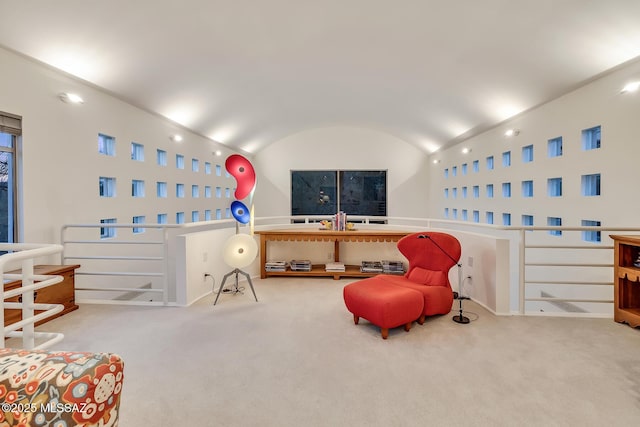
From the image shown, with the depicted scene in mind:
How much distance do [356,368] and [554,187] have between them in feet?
14.4

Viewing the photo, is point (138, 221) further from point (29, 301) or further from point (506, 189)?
point (506, 189)

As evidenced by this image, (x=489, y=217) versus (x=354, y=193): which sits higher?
(x=354, y=193)

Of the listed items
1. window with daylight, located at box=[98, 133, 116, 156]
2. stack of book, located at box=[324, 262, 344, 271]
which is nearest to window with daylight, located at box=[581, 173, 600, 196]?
stack of book, located at box=[324, 262, 344, 271]

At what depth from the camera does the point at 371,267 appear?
5102 mm

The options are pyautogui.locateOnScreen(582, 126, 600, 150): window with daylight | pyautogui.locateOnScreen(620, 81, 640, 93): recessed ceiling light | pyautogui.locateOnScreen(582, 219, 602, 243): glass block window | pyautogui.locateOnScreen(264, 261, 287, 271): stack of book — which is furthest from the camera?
pyautogui.locateOnScreen(264, 261, 287, 271): stack of book

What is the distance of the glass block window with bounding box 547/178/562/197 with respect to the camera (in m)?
4.80

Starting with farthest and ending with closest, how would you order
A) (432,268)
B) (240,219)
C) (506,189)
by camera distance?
(506,189)
(240,219)
(432,268)

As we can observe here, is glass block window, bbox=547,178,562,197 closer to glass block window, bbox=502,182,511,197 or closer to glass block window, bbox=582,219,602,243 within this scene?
glass block window, bbox=582,219,602,243

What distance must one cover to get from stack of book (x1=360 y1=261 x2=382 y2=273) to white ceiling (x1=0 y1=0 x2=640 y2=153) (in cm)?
308

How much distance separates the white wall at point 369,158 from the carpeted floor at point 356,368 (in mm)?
6615

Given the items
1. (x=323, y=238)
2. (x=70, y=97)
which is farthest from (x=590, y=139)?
(x=70, y=97)

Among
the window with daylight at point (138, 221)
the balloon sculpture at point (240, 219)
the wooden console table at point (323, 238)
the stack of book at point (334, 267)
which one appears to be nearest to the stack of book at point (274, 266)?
the wooden console table at point (323, 238)

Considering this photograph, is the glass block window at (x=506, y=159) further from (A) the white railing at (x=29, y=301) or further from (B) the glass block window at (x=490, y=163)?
(A) the white railing at (x=29, y=301)

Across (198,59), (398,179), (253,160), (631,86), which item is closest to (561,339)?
(631,86)
